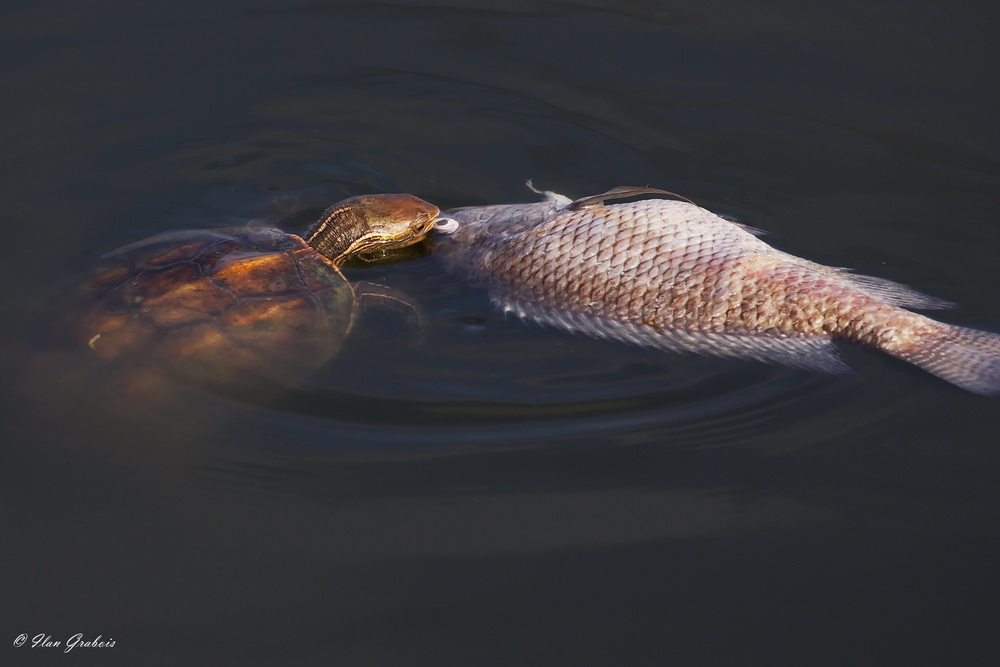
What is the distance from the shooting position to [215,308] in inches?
157

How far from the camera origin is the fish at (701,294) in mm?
3650

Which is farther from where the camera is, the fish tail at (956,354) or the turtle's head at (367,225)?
the turtle's head at (367,225)

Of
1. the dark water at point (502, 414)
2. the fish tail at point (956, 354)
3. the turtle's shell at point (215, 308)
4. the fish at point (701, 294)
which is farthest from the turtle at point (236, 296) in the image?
the fish tail at point (956, 354)

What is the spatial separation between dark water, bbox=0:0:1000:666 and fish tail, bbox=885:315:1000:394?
7.7 inches

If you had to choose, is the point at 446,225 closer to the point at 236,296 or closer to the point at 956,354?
the point at 236,296

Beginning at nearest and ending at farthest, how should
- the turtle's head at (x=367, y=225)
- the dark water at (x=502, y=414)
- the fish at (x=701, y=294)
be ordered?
the dark water at (x=502, y=414) < the fish at (x=701, y=294) < the turtle's head at (x=367, y=225)

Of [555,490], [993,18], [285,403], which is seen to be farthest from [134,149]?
[993,18]

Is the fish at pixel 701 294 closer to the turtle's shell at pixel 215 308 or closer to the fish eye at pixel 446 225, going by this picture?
the fish eye at pixel 446 225

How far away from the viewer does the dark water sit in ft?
10.1

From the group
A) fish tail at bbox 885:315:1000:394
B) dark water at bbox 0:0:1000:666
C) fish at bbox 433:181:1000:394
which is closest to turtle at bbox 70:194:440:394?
dark water at bbox 0:0:1000:666

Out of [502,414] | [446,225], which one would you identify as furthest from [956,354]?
[446,225]

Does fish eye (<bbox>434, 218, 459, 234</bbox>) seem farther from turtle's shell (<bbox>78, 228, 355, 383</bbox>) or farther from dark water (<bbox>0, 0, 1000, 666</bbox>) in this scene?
turtle's shell (<bbox>78, 228, 355, 383</bbox>)

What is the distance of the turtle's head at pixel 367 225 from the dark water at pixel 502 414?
0.75 ft

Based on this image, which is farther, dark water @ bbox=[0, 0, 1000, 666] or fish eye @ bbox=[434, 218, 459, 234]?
fish eye @ bbox=[434, 218, 459, 234]
